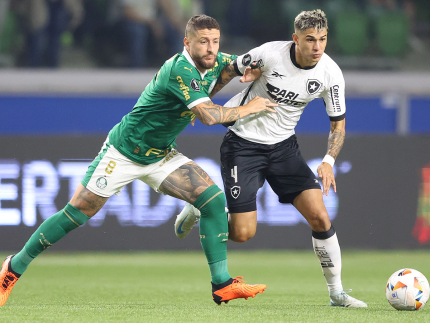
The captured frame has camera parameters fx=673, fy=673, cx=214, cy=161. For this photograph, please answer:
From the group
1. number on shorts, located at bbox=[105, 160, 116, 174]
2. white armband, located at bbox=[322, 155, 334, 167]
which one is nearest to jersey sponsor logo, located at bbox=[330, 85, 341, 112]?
white armband, located at bbox=[322, 155, 334, 167]

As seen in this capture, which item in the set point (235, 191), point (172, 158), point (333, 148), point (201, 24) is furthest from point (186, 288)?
point (201, 24)

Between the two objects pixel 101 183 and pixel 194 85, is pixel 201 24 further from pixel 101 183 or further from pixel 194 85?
pixel 101 183

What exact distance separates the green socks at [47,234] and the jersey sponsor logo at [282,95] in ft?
→ 5.99

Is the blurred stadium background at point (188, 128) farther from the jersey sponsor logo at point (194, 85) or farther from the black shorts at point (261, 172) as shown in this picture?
the jersey sponsor logo at point (194, 85)

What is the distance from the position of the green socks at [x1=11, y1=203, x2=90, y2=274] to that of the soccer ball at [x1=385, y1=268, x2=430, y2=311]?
8.16 feet

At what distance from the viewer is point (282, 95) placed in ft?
18.1

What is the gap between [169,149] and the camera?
564 centimetres

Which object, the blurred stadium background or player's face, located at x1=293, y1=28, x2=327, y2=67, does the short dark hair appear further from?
the blurred stadium background

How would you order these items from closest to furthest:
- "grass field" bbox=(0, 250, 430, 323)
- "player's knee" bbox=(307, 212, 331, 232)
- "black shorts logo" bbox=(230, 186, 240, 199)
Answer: "grass field" bbox=(0, 250, 430, 323), "player's knee" bbox=(307, 212, 331, 232), "black shorts logo" bbox=(230, 186, 240, 199)

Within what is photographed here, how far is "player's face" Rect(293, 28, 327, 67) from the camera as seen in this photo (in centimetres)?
513

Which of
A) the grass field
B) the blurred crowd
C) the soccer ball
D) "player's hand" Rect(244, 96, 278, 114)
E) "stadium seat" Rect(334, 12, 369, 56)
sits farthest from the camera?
"stadium seat" Rect(334, 12, 369, 56)

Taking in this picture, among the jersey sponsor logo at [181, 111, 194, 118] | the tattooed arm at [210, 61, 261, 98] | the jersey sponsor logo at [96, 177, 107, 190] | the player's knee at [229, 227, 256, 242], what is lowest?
the player's knee at [229, 227, 256, 242]

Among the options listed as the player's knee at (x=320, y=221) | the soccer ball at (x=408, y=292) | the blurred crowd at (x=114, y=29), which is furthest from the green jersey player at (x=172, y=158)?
the blurred crowd at (x=114, y=29)

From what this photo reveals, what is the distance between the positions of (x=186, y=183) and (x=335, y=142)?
1.26 meters
